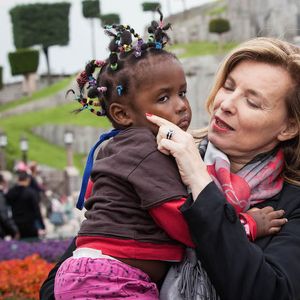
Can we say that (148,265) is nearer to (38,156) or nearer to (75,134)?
(38,156)

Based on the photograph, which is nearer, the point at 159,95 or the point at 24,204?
the point at 159,95

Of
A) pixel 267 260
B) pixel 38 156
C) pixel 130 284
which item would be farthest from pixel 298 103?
pixel 38 156

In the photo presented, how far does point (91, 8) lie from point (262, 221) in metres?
57.0

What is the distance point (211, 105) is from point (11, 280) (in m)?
5.02

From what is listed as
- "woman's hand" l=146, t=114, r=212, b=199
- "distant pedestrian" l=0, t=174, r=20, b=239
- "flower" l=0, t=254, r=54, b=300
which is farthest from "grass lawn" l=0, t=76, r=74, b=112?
"woman's hand" l=146, t=114, r=212, b=199

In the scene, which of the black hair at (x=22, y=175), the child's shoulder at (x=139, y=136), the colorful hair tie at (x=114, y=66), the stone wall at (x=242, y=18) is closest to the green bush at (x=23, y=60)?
the stone wall at (x=242, y=18)

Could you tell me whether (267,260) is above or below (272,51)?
below

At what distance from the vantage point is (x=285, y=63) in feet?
9.02

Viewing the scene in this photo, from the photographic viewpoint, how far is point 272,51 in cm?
273

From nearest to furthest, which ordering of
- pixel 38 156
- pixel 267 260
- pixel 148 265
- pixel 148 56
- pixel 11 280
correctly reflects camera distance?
1. pixel 267 260
2. pixel 148 265
3. pixel 148 56
4. pixel 11 280
5. pixel 38 156

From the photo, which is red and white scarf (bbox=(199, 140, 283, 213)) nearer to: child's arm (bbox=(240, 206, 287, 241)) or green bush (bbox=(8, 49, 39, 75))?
child's arm (bbox=(240, 206, 287, 241))

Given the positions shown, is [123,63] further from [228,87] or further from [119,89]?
[228,87]

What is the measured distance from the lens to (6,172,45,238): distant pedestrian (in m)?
11.6

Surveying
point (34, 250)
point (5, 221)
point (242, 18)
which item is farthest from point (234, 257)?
point (242, 18)
